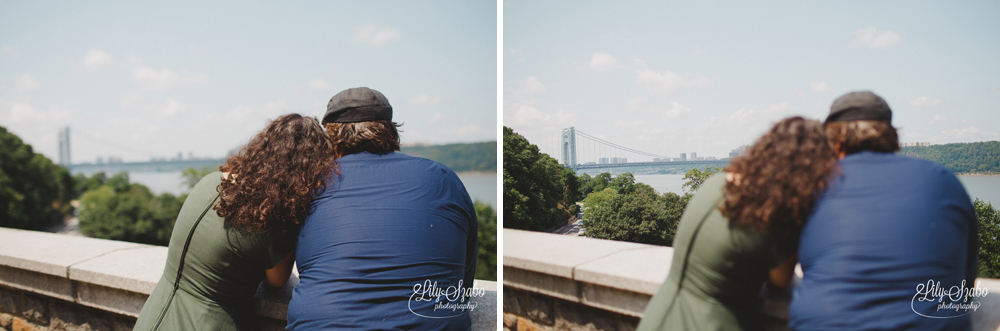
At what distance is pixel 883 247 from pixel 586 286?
1.09 metres

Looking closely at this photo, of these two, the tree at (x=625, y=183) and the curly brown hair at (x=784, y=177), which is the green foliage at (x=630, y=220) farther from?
the curly brown hair at (x=784, y=177)

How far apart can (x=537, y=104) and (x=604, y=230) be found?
95 cm

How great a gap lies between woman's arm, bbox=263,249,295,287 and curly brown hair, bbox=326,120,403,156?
0.40m

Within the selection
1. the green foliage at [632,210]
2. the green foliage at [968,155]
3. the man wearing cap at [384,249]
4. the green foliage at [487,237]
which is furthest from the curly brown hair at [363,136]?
the green foliage at [487,237]

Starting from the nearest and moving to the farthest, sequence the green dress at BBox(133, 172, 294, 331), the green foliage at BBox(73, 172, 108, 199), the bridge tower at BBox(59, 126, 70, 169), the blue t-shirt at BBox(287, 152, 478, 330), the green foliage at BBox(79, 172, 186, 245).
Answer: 1. the blue t-shirt at BBox(287, 152, 478, 330)
2. the green dress at BBox(133, 172, 294, 331)
3. the green foliage at BBox(79, 172, 186, 245)
4. the green foliage at BBox(73, 172, 108, 199)
5. the bridge tower at BBox(59, 126, 70, 169)

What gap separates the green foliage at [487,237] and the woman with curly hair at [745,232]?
11.0m

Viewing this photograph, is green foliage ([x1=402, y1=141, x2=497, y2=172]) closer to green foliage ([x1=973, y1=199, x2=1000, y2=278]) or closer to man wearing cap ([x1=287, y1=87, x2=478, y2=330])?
man wearing cap ([x1=287, y1=87, x2=478, y2=330])

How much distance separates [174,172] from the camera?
67.3 meters

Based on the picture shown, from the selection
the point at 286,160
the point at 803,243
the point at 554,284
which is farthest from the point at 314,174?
the point at 803,243

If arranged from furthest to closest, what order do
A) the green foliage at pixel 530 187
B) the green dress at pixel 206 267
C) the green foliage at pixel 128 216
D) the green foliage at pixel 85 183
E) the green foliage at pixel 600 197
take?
1. the green foliage at pixel 85 183
2. the green foliage at pixel 128 216
3. the green foliage at pixel 530 187
4. the green foliage at pixel 600 197
5. the green dress at pixel 206 267

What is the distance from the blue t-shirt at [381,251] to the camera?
1.43 metres

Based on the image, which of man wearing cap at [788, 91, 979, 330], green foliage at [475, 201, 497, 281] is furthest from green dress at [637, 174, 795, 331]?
green foliage at [475, 201, 497, 281]

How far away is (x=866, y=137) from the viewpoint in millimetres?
1328

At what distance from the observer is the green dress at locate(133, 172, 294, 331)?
1.59 meters
